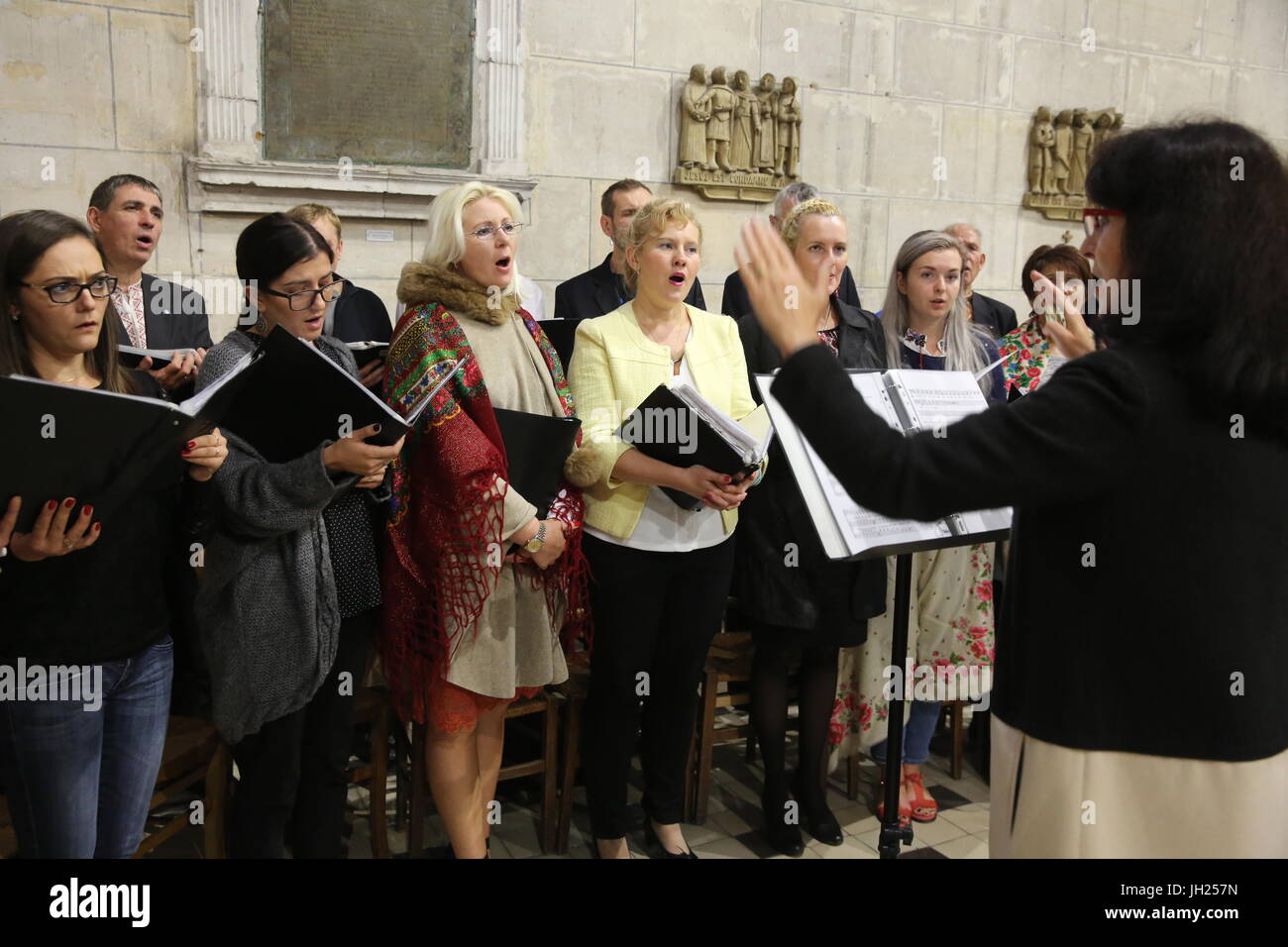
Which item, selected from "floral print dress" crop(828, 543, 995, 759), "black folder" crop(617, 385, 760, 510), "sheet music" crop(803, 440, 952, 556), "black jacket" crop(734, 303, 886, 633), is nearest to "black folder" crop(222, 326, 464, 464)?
"black folder" crop(617, 385, 760, 510)

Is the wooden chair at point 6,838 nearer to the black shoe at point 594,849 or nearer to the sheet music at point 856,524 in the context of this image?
the black shoe at point 594,849

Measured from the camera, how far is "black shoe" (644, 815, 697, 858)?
9.32 feet

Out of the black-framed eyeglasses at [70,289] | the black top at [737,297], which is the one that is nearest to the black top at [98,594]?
the black-framed eyeglasses at [70,289]

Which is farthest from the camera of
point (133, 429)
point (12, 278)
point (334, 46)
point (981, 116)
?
point (981, 116)

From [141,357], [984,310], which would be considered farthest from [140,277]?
[984,310]

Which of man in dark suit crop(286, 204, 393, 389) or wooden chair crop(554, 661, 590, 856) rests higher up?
man in dark suit crop(286, 204, 393, 389)

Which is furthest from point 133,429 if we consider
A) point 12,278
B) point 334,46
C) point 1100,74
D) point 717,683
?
point 1100,74

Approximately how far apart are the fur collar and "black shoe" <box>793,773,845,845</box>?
173 centimetres

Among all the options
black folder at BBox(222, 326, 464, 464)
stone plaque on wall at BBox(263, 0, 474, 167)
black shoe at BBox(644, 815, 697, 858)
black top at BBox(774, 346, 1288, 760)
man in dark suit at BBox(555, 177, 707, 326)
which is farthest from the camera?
stone plaque on wall at BBox(263, 0, 474, 167)

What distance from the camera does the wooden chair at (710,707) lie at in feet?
10.5

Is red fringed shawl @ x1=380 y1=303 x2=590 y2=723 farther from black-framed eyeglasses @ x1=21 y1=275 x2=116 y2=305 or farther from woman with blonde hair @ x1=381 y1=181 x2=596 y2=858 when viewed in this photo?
black-framed eyeglasses @ x1=21 y1=275 x2=116 y2=305

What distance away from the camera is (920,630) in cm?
323

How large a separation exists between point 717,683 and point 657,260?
136 cm

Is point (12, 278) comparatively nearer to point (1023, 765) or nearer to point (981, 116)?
point (1023, 765)
